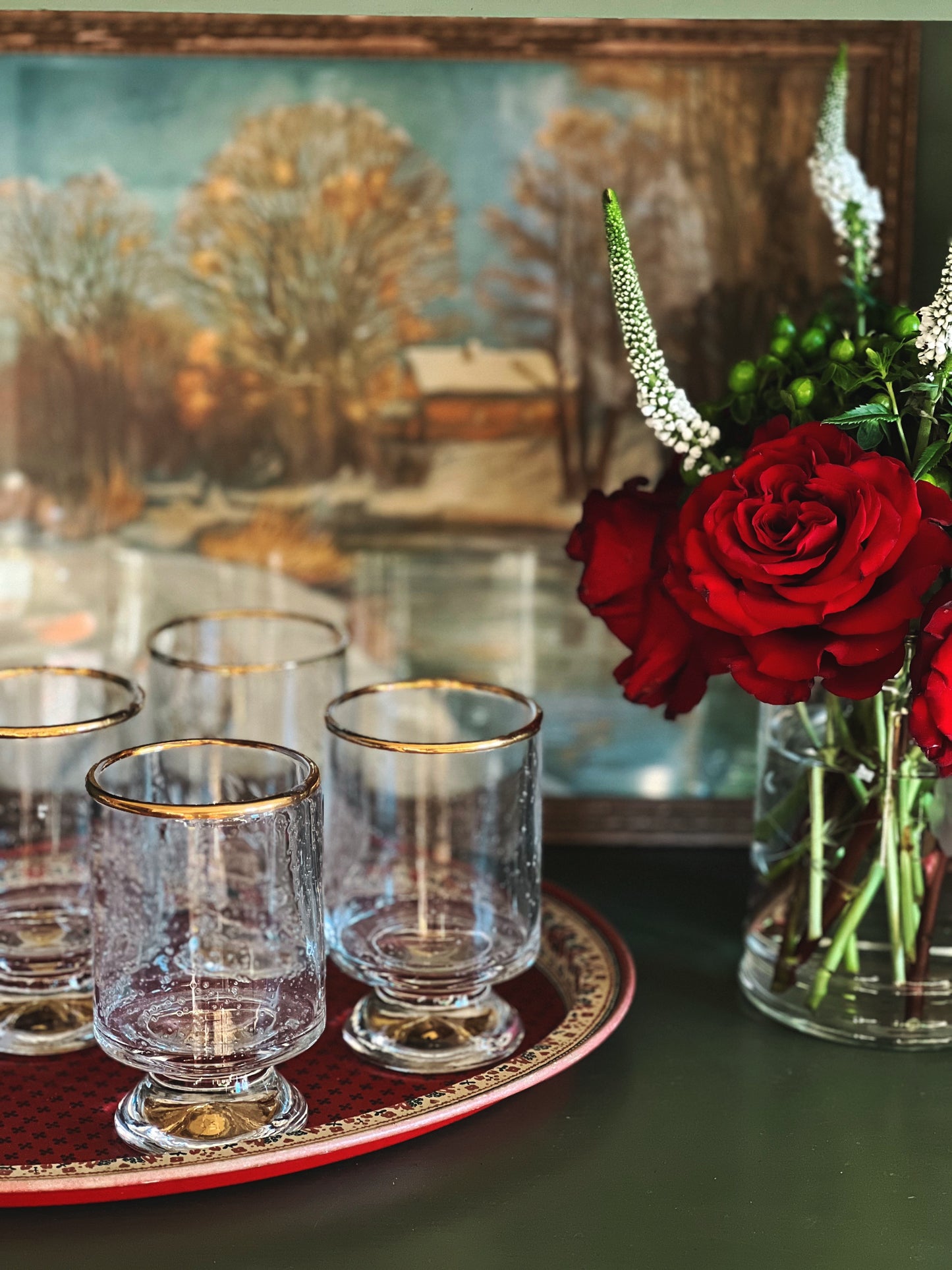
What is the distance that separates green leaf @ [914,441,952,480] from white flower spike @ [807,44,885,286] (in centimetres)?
16

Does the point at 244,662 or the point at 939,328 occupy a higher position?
the point at 939,328

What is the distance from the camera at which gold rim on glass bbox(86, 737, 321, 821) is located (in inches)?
26.3

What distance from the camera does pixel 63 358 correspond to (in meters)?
0.99

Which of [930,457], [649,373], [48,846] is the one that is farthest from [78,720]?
[930,457]

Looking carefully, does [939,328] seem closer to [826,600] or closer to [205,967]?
[826,600]

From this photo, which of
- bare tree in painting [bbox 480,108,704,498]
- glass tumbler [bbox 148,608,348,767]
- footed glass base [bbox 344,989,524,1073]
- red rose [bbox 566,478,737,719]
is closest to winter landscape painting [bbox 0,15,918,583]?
bare tree in painting [bbox 480,108,704,498]

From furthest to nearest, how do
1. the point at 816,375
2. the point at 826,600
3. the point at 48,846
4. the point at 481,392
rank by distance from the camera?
the point at 481,392, the point at 48,846, the point at 816,375, the point at 826,600

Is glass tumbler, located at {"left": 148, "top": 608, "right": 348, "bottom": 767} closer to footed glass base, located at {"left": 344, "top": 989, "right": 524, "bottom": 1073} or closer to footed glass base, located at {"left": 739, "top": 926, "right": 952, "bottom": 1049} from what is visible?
footed glass base, located at {"left": 344, "top": 989, "right": 524, "bottom": 1073}

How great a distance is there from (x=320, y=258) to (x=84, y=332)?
0.16 meters

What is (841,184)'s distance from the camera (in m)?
0.84

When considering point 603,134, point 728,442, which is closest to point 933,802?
point 728,442

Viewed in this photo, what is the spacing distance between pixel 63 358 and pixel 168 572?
0.51 feet

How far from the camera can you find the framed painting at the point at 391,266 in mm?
960

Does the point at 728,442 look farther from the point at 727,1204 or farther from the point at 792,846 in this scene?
the point at 727,1204
